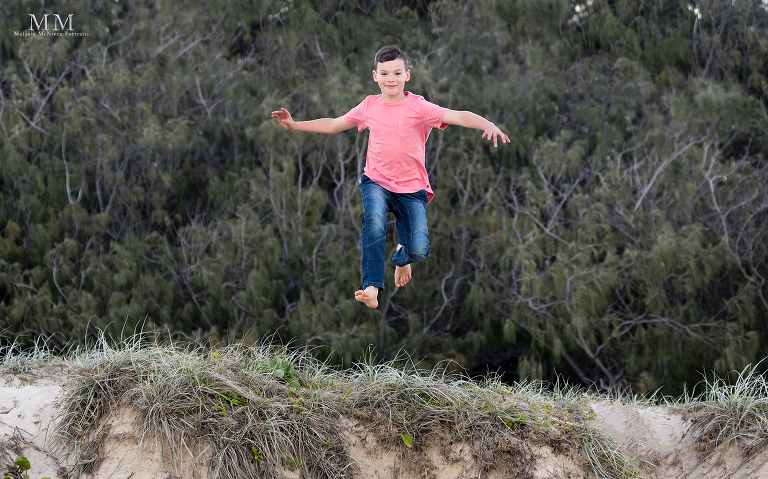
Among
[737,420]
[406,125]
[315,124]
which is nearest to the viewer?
[406,125]

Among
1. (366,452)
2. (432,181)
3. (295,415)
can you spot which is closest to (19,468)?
(295,415)

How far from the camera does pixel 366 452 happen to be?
4.96 m

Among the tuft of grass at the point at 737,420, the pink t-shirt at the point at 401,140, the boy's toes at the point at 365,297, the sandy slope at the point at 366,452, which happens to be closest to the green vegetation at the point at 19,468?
the sandy slope at the point at 366,452

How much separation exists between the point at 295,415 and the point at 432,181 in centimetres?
727

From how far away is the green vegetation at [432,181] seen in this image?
429 inches

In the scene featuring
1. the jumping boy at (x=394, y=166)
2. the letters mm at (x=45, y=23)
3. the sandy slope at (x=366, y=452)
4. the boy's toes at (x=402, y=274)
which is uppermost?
the letters mm at (x=45, y=23)

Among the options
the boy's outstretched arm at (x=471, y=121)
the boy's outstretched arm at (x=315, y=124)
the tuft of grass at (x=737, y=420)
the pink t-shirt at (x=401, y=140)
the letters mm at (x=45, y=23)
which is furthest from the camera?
the letters mm at (x=45, y=23)

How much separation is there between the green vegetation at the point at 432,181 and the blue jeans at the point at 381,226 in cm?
584

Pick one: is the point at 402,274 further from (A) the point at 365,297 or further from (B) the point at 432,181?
(B) the point at 432,181

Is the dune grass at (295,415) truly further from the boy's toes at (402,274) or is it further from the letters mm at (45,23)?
the letters mm at (45,23)

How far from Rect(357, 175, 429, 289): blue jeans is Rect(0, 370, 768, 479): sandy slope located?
1270 millimetres

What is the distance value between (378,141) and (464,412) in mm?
1876

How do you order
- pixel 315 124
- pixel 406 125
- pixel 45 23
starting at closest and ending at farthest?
pixel 406 125
pixel 315 124
pixel 45 23

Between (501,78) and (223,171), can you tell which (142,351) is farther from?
(501,78)
